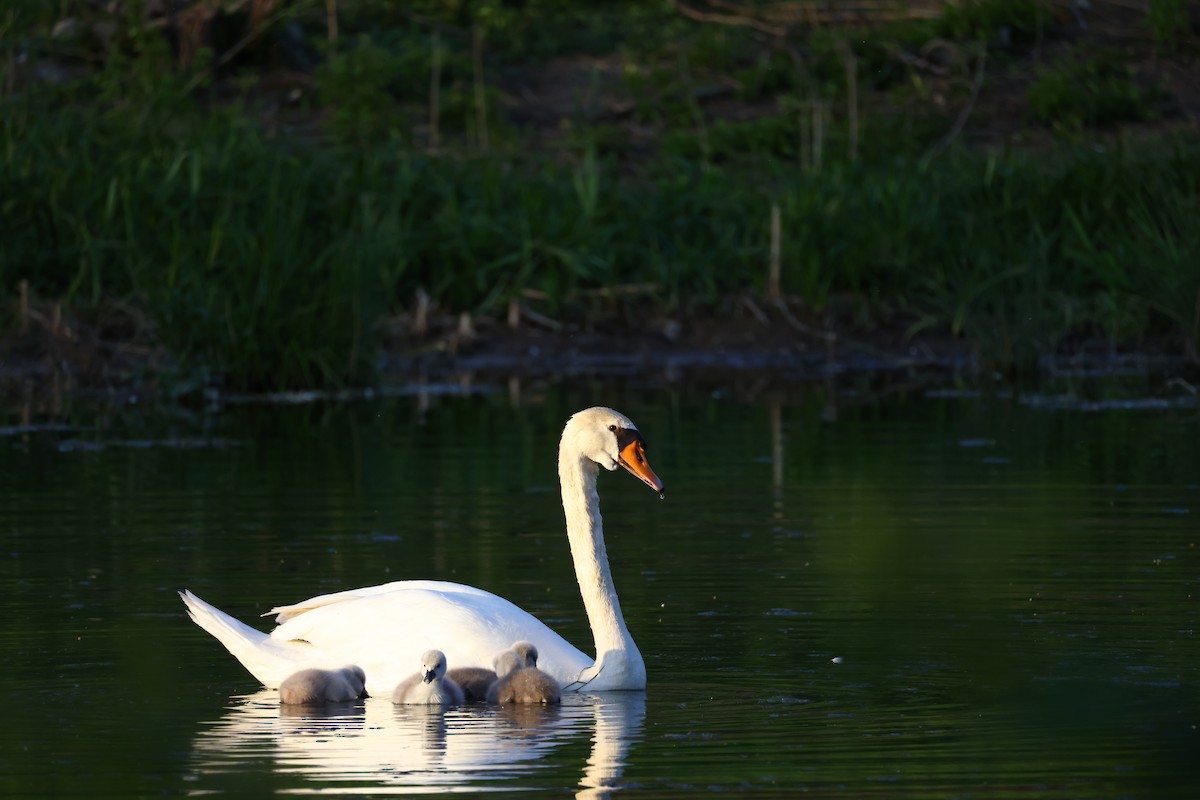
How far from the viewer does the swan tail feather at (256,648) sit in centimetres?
758

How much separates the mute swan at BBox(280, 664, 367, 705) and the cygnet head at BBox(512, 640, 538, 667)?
0.52 metres

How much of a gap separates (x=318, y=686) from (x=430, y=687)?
34 centimetres

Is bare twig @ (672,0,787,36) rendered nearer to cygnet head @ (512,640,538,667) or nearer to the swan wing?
the swan wing

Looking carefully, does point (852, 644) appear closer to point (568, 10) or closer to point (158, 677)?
point (158, 677)

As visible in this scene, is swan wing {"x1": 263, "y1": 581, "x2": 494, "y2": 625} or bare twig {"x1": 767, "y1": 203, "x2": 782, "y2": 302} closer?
Result: swan wing {"x1": 263, "y1": 581, "x2": 494, "y2": 625}

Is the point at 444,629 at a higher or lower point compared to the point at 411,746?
higher

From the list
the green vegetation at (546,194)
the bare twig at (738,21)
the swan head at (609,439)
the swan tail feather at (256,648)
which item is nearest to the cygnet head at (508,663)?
Result: the swan tail feather at (256,648)

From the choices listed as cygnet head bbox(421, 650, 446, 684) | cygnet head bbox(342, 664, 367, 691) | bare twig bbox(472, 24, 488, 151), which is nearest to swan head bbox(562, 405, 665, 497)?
cygnet head bbox(421, 650, 446, 684)

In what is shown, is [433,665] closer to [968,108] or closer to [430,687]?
[430,687]

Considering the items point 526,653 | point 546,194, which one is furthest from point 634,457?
point 546,194

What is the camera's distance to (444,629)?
7.60m

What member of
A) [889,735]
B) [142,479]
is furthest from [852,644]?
[142,479]

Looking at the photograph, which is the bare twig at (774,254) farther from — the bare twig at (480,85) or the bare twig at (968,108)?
the bare twig at (480,85)

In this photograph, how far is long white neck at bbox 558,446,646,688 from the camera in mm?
7504
